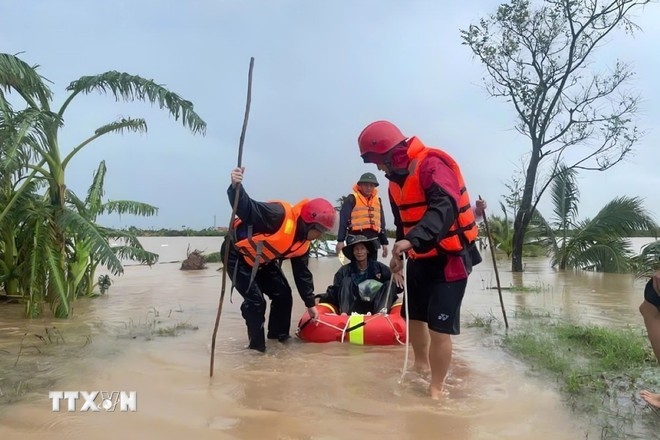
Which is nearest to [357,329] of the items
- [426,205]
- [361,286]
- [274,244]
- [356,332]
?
[356,332]

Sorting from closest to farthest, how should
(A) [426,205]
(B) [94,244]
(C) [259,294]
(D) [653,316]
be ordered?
(D) [653,316], (A) [426,205], (C) [259,294], (B) [94,244]

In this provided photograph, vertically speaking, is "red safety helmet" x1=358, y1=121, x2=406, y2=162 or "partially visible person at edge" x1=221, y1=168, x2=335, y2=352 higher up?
"red safety helmet" x1=358, y1=121, x2=406, y2=162

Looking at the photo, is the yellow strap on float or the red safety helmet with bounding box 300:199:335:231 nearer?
the red safety helmet with bounding box 300:199:335:231

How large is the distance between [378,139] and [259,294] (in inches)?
81.9

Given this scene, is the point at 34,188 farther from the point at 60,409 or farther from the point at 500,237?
the point at 500,237

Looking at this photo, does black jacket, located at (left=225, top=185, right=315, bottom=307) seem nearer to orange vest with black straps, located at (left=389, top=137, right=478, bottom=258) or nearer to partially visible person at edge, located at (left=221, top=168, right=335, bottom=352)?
partially visible person at edge, located at (left=221, top=168, right=335, bottom=352)

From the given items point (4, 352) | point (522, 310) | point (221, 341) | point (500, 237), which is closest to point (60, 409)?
point (4, 352)

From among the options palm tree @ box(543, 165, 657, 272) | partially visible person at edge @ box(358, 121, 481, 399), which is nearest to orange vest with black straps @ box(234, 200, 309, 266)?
partially visible person at edge @ box(358, 121, 481, 399)

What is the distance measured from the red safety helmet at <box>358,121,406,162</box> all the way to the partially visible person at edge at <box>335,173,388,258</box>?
3419 millimetres

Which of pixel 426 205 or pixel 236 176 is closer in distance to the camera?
pixel 426 205

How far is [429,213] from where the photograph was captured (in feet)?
12.0

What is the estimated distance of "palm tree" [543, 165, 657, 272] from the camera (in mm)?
13109

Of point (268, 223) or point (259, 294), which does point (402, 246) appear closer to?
point (268, 223)

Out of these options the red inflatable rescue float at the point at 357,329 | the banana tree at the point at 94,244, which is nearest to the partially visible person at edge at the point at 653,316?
the red inflatable rescue float at the point at 357,329
